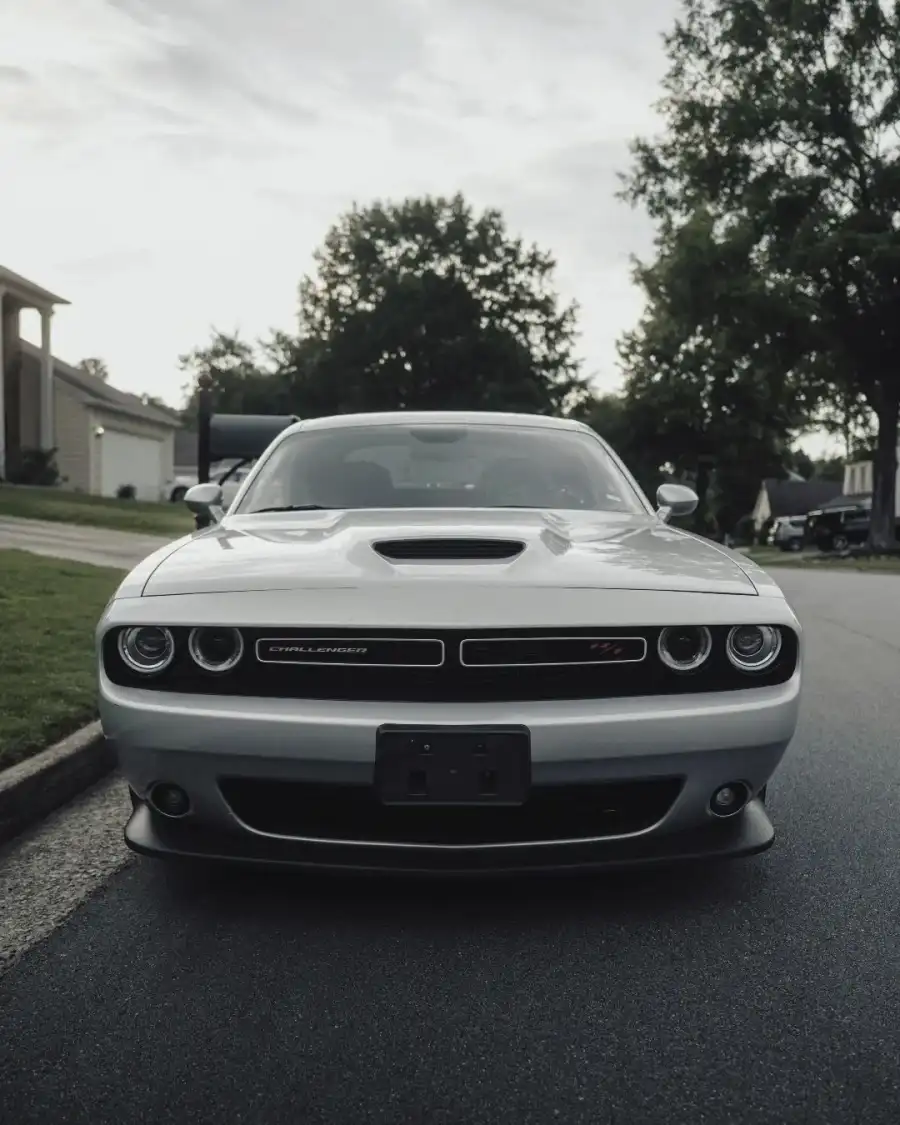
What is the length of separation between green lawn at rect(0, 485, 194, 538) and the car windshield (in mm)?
19010

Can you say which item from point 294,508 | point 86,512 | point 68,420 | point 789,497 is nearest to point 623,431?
point 68,420

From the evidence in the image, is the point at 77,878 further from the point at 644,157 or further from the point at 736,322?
the point at 644,157

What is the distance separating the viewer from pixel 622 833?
10.2ft

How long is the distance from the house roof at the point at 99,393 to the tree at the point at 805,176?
18.8 m

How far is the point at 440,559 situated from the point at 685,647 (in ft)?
2.26

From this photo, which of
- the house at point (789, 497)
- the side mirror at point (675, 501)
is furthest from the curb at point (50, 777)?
the house at point (789, 497)

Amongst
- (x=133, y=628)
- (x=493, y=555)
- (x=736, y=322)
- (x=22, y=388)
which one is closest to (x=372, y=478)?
(x=493, y=555)

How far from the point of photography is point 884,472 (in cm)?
3256

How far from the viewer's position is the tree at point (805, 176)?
29422mm

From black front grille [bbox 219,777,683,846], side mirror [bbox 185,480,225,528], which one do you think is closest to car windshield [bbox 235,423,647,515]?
side mirror [bbox 185,480,225,528]

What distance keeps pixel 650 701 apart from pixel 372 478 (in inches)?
76.5

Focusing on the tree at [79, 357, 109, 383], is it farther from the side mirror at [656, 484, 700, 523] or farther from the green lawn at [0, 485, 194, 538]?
the side mirror at [656, 484, 700, 523]

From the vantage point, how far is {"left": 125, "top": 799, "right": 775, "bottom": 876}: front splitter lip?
298cm

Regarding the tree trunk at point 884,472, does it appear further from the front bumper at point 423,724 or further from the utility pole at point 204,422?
the front bumper at point 423,724
